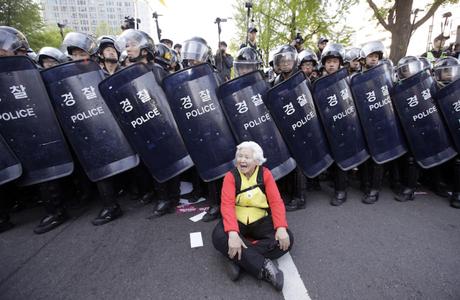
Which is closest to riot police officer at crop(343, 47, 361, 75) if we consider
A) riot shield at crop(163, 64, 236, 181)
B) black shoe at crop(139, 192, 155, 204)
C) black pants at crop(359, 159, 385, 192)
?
black pants at crop(359, 159, 385, 192)

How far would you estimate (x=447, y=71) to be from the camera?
125 inches

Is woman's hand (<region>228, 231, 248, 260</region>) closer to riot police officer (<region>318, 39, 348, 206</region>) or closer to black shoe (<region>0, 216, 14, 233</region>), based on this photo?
riot police officer (<region>318, 39, 348, 206</region>)

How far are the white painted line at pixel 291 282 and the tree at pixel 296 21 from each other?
12737 mm

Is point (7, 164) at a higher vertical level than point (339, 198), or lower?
higher

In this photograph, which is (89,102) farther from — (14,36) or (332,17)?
(332,17)

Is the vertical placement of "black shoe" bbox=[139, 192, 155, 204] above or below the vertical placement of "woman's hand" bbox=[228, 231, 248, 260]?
below

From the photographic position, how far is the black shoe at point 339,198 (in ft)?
10.2

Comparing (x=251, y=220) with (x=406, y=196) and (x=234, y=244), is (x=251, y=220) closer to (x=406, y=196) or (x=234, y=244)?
(x=234, y=244)

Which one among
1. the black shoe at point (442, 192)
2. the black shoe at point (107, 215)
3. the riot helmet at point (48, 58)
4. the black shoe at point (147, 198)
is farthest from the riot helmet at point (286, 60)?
the riot helmet at point (48, 58)

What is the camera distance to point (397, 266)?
200cm

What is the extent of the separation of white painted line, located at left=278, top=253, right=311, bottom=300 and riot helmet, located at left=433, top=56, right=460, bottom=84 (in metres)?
3.05

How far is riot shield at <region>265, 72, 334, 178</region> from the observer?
2631 mm

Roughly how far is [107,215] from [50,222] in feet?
1.93

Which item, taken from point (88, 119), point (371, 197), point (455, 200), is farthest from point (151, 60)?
point (455, 200)
